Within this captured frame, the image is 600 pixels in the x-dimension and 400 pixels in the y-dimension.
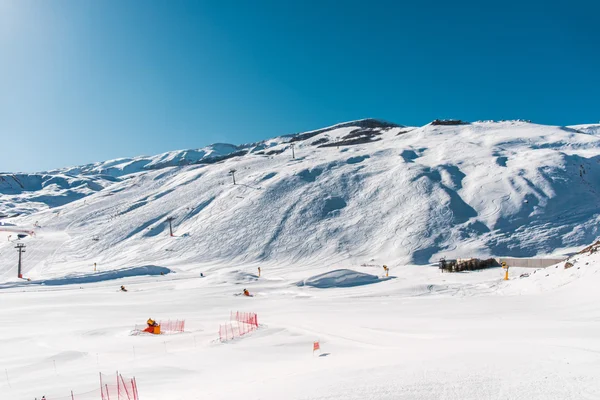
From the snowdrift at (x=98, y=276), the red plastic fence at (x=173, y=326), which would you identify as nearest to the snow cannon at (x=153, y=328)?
the red plastic fence at (x=173, y=326)

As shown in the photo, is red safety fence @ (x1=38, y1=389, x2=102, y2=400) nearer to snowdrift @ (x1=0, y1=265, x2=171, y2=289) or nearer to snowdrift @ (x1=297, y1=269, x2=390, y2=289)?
snowdrift @ (x1=297, y1=269, x2=390, y2=289)

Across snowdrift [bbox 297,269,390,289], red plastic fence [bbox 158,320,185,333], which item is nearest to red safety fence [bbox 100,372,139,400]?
red plastic fence [bbox 158,320,185,333]

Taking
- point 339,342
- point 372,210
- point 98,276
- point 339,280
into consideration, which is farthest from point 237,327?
point 372,210

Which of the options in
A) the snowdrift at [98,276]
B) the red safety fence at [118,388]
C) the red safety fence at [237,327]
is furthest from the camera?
the snowdrift at [98,276]

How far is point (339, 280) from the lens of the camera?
104 ft

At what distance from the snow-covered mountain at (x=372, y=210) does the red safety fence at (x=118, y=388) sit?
33.3 m

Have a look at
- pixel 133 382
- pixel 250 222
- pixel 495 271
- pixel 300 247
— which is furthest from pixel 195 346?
pixel 250 222

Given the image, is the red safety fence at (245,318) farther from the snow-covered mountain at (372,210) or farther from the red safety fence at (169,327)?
the snow-covered mountain at (372,210)

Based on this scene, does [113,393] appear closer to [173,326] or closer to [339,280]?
[173,326]

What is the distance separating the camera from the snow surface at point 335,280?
8938mm

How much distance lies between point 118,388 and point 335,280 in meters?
22.6

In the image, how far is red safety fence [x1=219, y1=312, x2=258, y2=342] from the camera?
16967 millimetres

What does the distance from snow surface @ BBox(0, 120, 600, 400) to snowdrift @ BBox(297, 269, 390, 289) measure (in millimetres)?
213

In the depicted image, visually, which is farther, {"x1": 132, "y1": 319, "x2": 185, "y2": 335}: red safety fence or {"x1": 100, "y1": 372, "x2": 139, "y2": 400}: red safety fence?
{"x1": 132, "y1": 319, "x2": 185, "y2": 335}: red safety fence
